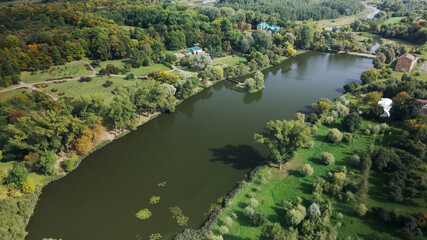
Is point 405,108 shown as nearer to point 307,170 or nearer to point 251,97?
point 307,170

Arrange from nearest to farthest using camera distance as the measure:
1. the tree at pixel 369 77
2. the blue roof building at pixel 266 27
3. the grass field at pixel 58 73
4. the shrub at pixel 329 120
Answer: the shrub at pixel 329 120 → the grass field at pixel 58 73 → the tree at pixel 369 77 → the blue roof building at pixel 266 27

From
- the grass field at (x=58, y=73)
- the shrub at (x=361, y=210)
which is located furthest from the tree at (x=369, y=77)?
the grass field at (x=58, y=73)

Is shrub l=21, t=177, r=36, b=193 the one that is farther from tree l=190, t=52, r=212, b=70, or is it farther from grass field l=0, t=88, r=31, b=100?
tree l=190, t=52, r=212, b=70

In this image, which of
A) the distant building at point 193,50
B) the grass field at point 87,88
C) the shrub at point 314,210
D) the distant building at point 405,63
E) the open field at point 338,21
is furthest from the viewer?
the open field at point 338,21

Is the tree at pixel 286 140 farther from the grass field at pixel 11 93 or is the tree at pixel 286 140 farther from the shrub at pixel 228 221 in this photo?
the grass field at pixel 11 93

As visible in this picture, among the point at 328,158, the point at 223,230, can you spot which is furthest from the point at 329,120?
the point at 223,230

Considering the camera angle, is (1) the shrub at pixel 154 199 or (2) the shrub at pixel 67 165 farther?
(2) the shrub at pixel 67 165

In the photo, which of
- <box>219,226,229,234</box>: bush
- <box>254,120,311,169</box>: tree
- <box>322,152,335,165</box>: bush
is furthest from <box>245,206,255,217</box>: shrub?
<box>322,152,335,165</box>: bush
